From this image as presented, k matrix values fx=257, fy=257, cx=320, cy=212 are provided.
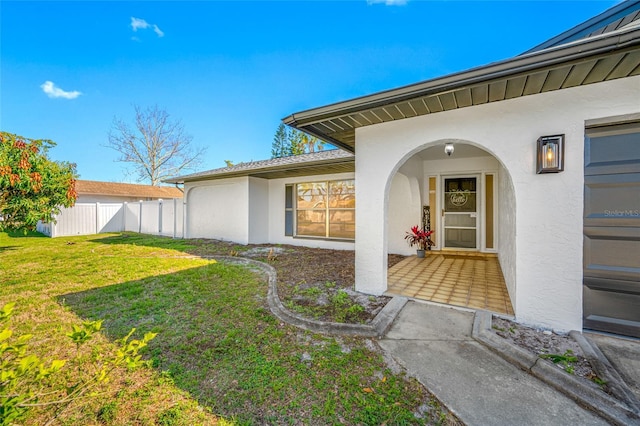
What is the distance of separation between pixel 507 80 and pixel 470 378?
3.22 metres

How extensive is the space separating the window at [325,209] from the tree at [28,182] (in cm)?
736

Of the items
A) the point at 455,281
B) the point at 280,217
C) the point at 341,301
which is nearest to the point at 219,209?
the point at 280,217

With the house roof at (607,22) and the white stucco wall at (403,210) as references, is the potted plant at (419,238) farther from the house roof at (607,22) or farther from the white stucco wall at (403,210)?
the house roof at (607,22)

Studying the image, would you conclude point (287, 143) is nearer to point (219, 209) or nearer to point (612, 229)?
point (219, 209)

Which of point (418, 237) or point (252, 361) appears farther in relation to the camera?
point (418, 237)

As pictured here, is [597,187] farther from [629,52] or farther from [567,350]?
[567,350]

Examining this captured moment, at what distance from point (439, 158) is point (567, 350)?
6178 millimetres

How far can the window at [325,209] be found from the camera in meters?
9.19

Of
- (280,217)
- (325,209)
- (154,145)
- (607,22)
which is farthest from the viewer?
(154,145)

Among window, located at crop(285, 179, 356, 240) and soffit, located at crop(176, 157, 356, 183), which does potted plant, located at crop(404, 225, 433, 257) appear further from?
soffit, located at crop(176, 157, 356, 183)

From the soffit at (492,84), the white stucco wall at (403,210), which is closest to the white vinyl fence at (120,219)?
the white stucco wall at (403,210)

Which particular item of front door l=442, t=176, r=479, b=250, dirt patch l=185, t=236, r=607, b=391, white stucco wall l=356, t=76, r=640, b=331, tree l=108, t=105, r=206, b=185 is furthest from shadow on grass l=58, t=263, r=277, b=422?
tree l=108, t=105, r=206, b=185

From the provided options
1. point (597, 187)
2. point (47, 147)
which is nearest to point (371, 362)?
point (597, 187)

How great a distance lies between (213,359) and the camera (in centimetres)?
272
